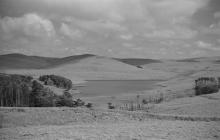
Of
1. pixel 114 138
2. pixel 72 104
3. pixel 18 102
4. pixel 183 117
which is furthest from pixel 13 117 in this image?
pixel 18 102

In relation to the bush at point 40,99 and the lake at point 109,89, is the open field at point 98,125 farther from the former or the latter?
the lake at point 109,89

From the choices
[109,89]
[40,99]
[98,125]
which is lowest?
[109,89]

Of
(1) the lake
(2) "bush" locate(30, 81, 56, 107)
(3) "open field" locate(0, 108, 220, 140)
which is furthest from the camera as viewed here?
(1) the lake

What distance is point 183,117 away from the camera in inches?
958

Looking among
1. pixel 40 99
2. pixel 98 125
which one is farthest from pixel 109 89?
pixel 98 125

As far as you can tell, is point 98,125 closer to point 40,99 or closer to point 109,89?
point 40,99

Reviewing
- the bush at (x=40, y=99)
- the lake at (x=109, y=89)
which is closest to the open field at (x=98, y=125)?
the bush at (x=40, y=99)

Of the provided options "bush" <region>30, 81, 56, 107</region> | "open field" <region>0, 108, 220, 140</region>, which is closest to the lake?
"bush" <region>30, 81, 56, 107</region>

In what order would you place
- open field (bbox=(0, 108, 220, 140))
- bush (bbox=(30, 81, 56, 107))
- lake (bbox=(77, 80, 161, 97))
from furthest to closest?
lake (bbox=(77, 80, 161, 97)), bush (bbox=(30, 81, 56, 107)), open field (bbox=(0, 108, 220, 140))

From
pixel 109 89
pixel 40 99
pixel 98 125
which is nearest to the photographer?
pixel 98 125

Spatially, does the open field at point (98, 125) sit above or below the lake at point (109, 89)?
above

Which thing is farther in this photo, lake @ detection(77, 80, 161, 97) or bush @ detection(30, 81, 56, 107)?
lake @ detection(77, 80, 161, 97)

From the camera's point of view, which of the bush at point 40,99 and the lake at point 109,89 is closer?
the bush at point 40,99

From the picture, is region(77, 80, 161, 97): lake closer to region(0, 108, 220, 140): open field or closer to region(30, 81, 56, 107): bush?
region(30, 81, 56, 107): bush
